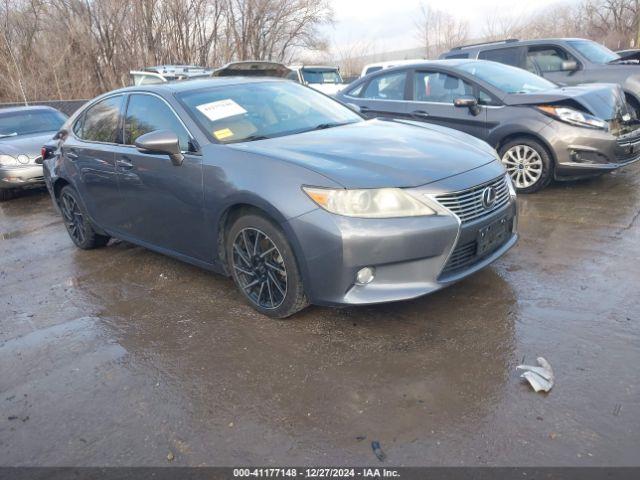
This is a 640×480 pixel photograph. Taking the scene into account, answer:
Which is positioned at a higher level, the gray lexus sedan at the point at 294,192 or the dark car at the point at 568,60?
the dark car at the point at 568,60

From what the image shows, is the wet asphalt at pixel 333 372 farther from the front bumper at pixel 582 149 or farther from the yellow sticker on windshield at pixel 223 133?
the front bumper at pixel 582 149

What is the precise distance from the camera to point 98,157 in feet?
14.7

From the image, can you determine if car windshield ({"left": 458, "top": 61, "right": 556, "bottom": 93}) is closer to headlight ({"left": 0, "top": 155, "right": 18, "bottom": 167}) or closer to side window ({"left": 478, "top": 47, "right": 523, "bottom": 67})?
side window ({"left": 478, "top": 47, "right": 523, "bottom": 67})

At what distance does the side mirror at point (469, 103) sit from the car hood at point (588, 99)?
1.06ft

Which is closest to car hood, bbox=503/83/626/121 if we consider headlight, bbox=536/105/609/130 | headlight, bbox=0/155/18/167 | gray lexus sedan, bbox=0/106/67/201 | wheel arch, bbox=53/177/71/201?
headlight, bbox=536/105/609/130

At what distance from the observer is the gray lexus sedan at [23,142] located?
793 centimetres

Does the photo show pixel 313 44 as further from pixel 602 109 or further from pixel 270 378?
pixel 270 378

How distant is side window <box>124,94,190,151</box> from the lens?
12.1ft

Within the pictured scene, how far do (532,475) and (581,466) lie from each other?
0.68ft

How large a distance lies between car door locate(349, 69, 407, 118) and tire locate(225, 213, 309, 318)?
3.97 metres

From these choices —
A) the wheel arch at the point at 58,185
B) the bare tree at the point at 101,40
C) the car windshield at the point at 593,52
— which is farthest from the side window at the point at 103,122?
the bare tree at the point at 101,40

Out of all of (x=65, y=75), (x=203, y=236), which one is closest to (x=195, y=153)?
(x=203, y=236)

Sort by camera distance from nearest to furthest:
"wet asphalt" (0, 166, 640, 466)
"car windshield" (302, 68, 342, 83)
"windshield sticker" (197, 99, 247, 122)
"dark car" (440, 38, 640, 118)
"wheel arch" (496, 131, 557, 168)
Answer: "wet asphalt" (0, 166, 640, 466) < "windshield sticker" (197, 99, 247, 122) < "wheel arch" (496, 131, 557, 168) < "dark car" (440, 38, 640, 118) < "car windshield" (302, 68, 342, 83)

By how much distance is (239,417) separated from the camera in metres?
2.49
